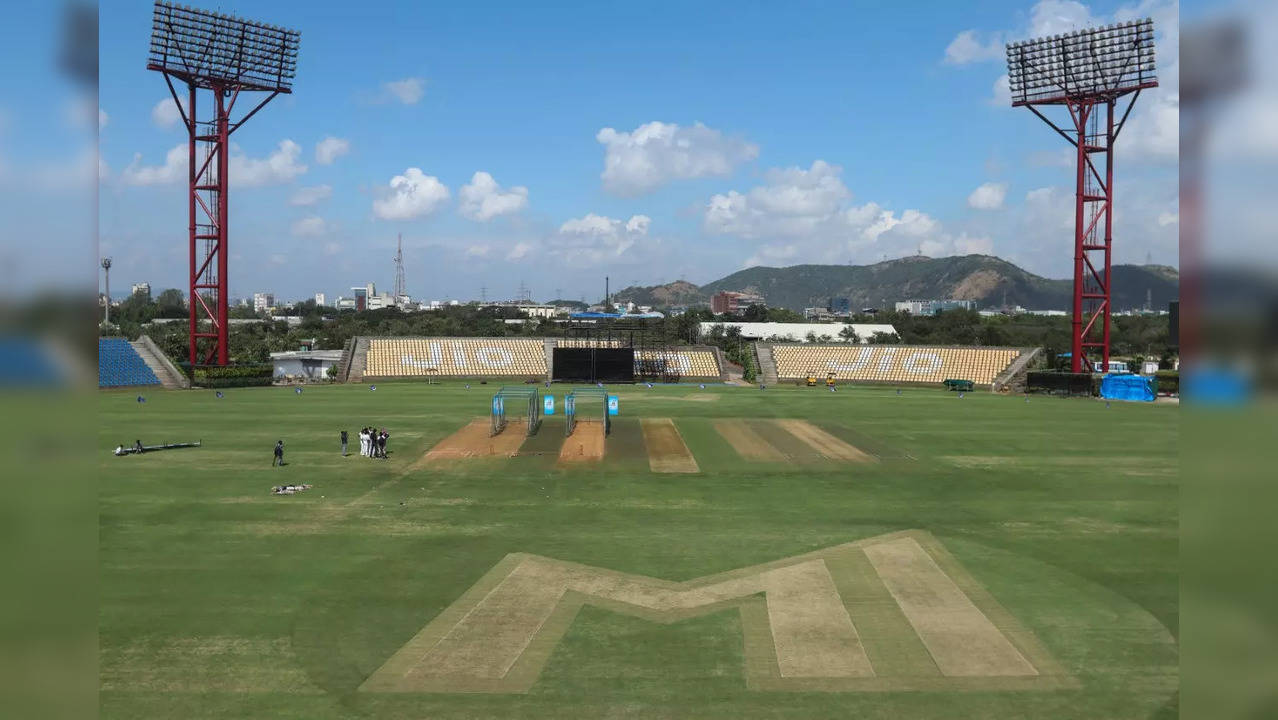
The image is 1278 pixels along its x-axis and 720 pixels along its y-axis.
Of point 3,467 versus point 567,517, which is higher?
point 3,467

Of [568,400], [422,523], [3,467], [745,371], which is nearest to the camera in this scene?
[3,467]

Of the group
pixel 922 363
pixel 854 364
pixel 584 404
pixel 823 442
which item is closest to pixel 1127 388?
pixel 922 363

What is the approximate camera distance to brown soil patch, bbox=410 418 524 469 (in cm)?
3503

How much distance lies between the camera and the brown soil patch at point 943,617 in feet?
47.3

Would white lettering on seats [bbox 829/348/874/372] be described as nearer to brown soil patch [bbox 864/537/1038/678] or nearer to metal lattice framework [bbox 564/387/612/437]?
metal lattice framework [bbox 564/387/612/437]

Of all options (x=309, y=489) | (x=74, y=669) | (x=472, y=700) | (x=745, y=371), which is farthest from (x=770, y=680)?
(x=745, y=371)

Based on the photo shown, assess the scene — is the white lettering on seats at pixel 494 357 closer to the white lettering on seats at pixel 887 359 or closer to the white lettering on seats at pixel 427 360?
the white lettering on seats at pixel 427 360

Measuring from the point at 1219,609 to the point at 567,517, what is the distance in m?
21.7

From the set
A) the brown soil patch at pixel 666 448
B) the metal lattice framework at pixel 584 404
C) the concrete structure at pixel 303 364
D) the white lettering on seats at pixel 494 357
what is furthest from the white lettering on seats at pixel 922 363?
the concrete structure at pixel 303 364

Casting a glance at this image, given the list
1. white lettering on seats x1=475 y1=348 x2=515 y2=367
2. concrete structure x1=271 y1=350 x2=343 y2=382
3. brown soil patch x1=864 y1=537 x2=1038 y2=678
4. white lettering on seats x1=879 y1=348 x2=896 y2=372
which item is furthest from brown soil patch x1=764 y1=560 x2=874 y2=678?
concrete structure x1=271 y1=350 x2=343 y2=382

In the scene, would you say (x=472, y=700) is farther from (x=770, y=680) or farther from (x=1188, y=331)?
(x=1188, y=331)

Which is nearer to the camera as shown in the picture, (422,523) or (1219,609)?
(1219,609)

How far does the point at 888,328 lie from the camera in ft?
531

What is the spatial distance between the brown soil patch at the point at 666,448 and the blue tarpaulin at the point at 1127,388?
130 feet
